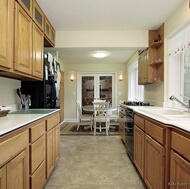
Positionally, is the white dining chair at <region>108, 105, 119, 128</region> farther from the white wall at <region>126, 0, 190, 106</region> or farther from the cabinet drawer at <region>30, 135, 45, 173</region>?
the cabinet drawer at <region>30, 135, 45, 173</region>

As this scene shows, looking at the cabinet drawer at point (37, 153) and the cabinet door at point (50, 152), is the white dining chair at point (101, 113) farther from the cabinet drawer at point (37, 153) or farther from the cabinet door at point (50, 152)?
the cabinet drawer at point (37, 153)

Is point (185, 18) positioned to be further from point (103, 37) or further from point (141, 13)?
point (103, 37)

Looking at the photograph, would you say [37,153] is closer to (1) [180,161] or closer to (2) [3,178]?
(2) [3,178]

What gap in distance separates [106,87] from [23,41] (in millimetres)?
5514

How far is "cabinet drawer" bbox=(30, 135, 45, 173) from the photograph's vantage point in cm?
162

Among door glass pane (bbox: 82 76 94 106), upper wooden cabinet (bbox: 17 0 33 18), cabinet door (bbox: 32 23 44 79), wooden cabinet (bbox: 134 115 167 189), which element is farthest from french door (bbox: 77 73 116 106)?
upper wooden cabinet (bbox: 17 0 33 18)

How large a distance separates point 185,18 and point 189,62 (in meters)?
0.65

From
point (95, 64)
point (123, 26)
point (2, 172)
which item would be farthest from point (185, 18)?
point (95, 64)

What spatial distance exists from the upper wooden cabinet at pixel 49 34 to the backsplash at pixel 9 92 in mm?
890

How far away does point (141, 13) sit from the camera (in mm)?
2656

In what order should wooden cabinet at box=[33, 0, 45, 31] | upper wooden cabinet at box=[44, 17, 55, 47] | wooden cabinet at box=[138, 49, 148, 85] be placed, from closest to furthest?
wooden cabinet at box=[33, 0, 45, 31] < upper wooden cabinet at box=[44, 17, 55, 47] < wooden cabinet at box=[138, 49, 148, 85]

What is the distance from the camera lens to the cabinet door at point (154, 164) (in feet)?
5.02

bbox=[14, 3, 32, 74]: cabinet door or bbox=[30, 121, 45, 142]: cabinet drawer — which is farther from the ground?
bbox=[14, 3, 32, 74]: cabinet door

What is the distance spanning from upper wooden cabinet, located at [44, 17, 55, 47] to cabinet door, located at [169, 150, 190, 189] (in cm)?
252
